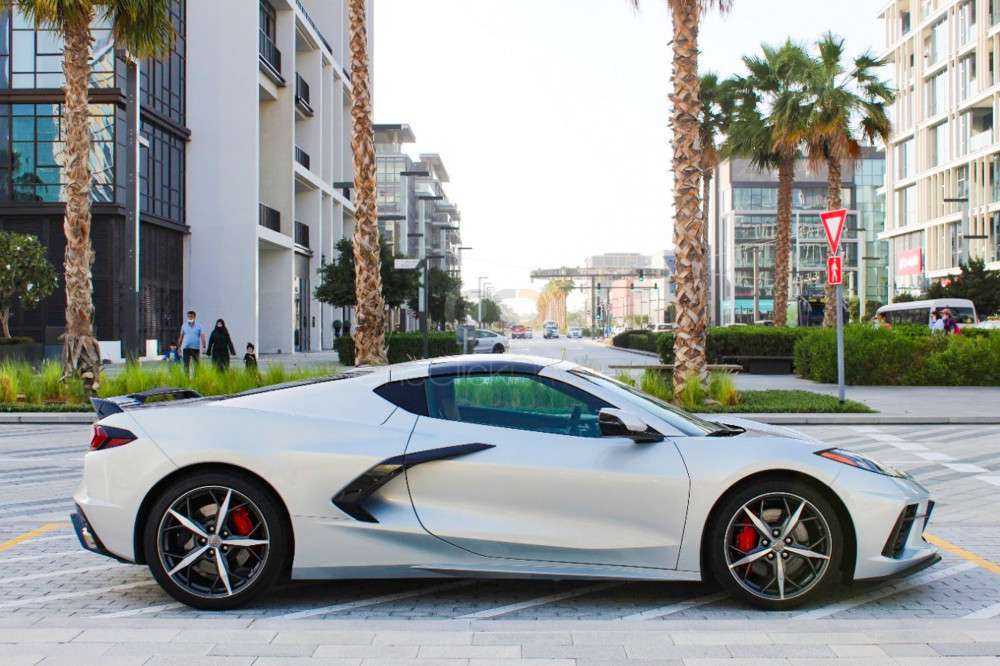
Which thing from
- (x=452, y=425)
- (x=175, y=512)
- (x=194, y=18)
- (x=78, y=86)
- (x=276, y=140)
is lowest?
(x=175, y=512)

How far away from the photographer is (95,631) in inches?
175

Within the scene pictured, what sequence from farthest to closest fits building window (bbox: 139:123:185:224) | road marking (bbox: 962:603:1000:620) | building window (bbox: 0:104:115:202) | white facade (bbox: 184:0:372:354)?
white facade (bbox: 184:0:372:354), building window (bbox: 139:123:185:224), building window (bbox: 0:104:115:202), road marking (bbox: 962:603:1000:620)

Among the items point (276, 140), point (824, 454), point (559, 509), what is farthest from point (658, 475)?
point (276, 140)

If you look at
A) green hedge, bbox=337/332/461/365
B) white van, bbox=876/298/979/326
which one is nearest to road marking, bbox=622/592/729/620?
green hedge, bbox=337/332/461/365

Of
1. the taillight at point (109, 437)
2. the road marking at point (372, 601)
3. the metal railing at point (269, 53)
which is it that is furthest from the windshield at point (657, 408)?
the metal railing at point (269, 53)

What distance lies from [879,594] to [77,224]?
1554 cm

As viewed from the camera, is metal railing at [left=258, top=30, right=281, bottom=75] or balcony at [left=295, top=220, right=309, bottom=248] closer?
metal railing at [left=258, top=30, right=281, bottom=75]

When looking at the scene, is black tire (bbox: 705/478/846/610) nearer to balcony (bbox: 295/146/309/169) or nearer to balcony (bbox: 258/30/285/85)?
balcony (bbox: 258/30/285/85)

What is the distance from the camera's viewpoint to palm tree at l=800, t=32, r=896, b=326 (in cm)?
3041

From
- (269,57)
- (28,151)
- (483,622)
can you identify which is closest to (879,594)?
(483,622)

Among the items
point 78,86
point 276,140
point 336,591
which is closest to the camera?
point 336,591

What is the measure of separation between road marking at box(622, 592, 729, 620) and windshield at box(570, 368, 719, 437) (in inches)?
35.8

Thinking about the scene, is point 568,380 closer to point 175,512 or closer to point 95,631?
point 175,512

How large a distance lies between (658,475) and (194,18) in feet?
131
